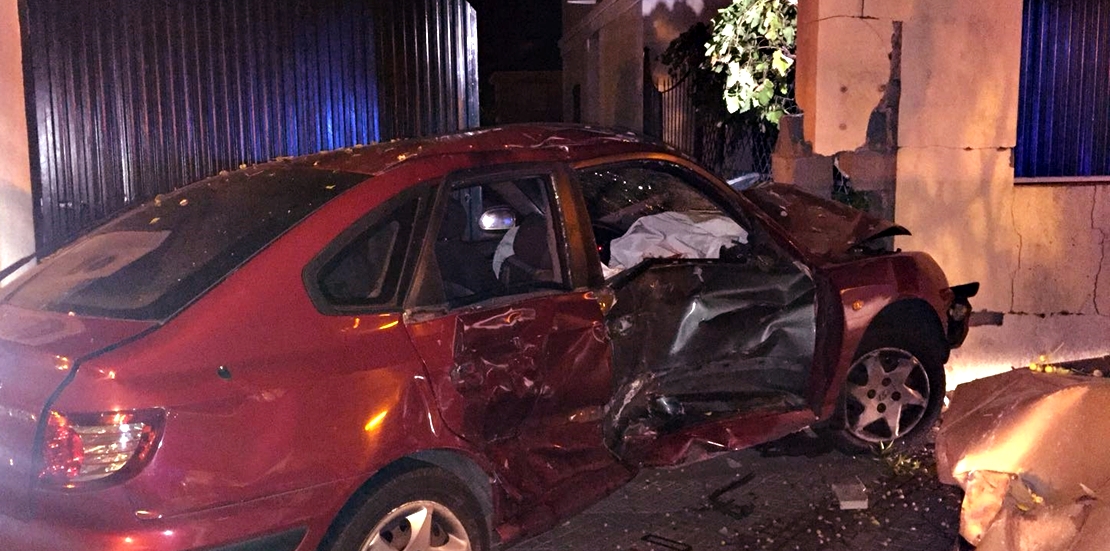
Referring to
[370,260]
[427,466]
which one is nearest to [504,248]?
[370,260]

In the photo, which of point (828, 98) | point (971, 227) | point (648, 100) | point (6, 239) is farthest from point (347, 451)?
point (648, 100)

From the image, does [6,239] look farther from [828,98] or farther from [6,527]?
[828,98]

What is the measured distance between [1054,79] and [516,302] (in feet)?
19.4

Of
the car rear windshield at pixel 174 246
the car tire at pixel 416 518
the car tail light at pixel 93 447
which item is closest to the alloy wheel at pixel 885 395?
the car tire at pixel 416 518

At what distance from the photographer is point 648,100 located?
13.8 metres

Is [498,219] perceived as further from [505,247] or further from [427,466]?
[427,466]

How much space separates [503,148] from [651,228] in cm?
159

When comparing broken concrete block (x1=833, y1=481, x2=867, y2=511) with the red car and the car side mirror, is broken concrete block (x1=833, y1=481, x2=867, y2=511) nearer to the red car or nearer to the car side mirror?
the red car

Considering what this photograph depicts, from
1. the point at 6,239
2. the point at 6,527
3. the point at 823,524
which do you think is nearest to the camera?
the point at 6,527

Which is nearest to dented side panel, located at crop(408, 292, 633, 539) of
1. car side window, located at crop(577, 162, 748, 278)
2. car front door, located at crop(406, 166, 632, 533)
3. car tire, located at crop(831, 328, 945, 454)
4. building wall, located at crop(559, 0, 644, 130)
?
car front door, located at crop(406, 166, 632, 533)

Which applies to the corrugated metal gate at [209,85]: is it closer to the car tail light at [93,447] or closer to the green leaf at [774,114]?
the green leaf at [774,114]

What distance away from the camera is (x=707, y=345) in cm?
492

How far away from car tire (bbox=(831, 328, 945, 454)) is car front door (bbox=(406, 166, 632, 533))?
5.57 feet

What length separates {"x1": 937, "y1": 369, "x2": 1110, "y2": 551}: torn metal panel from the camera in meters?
3.51
